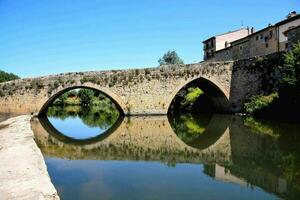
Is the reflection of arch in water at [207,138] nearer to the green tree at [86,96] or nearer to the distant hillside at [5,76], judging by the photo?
the green tree at [86,96]

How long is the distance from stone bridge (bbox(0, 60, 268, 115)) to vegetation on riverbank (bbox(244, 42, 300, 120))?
4.07 metres

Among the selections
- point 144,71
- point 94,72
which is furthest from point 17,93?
point 144,71

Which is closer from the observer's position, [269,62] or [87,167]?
[87,167]

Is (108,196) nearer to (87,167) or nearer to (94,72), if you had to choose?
(87,167)

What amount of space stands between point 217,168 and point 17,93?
21.9 m

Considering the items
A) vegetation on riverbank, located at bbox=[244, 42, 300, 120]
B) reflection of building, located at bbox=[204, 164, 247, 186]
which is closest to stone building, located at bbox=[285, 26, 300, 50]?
vegetation on riverbank, located at bbox=[244, 42, 300, 120]

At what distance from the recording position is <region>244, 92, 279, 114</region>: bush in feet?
86.1

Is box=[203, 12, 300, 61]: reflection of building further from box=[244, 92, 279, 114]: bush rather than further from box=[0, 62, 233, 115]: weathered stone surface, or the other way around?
box=[0, 62, 233, 115]: weathered stone surface

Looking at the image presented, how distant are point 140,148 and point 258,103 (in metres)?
14.9

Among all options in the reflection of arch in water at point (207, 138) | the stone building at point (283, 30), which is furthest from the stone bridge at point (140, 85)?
the reflection of arch in water at point (207, 138)

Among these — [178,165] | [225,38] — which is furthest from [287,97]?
[225,38]

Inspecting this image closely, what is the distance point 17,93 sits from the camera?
2923 centimetres

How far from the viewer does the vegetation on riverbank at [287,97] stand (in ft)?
76.0

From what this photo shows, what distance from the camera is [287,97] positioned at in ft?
78.8
